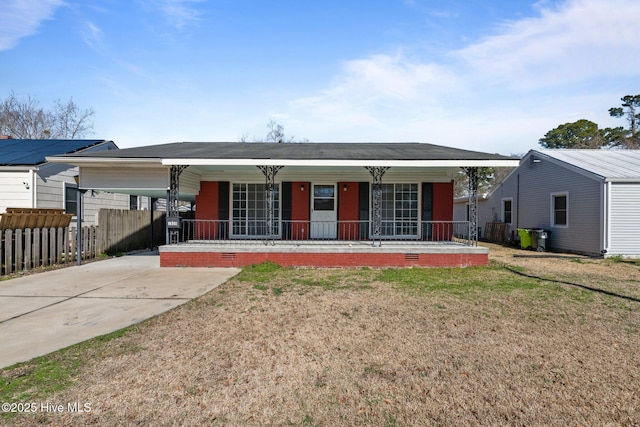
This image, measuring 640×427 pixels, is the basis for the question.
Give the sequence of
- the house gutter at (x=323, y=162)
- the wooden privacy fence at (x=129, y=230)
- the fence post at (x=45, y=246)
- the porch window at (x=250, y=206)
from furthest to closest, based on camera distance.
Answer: the porch window at (x=250, y=206), the wooden privacy fence at (x=129, y=230), the house gutter at (x=323, y=162), the fence post at (x=45, y=246)

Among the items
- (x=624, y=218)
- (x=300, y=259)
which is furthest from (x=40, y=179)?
(x=624, y=218)

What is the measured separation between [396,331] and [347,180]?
828 centimetres

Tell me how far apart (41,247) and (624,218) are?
709 inches

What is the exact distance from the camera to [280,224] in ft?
40.2

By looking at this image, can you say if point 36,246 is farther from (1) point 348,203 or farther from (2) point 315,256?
(1) point 348,203

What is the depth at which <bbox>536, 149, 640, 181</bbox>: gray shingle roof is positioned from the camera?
41.6 feet

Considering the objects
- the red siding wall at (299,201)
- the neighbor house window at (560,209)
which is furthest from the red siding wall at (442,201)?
the neighbor house window at (560,209)

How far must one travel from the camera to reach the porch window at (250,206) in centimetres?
1281

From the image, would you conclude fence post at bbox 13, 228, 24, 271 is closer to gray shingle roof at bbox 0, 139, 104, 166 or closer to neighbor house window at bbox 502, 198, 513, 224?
gray shingle roof at bbox 0, 139, 104, 166

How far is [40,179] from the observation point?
11984mm

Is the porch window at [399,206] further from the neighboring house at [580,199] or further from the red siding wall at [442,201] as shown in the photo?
the neighboring house at [580,199]

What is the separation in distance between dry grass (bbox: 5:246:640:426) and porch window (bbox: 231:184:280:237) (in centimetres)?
605

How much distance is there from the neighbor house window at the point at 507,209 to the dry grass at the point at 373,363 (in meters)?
13.4

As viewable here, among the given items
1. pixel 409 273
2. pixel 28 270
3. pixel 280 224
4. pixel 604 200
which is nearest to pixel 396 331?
pixel 409 273
